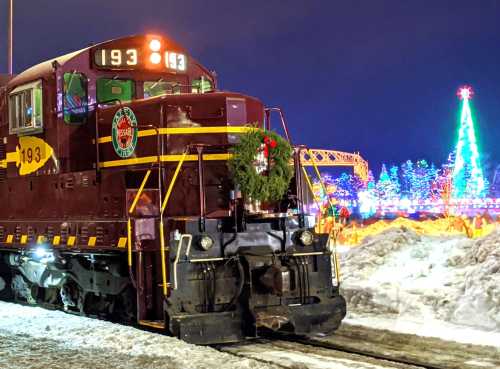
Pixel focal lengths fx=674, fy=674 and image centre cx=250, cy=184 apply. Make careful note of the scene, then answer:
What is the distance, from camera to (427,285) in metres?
10.6

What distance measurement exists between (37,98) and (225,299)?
4.32 m

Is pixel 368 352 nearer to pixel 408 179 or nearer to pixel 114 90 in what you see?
pixel 114 90

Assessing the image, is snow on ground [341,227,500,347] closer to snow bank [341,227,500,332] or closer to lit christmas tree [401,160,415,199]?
snow bank [341,227,500,332]

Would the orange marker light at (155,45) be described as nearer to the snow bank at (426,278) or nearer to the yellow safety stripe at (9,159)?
the yellow safety stripe at (9,159)

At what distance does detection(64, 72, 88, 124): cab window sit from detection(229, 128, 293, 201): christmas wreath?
100.0 inches

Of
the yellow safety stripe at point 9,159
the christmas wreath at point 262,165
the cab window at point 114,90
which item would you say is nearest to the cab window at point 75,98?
the cab window at point 114,90

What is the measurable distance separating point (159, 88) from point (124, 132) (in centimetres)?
132

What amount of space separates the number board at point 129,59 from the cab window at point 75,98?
0.35 m

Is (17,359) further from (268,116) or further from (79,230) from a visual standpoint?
(268,116)

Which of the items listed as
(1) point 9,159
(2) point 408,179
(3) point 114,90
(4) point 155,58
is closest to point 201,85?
(4) point 155,58

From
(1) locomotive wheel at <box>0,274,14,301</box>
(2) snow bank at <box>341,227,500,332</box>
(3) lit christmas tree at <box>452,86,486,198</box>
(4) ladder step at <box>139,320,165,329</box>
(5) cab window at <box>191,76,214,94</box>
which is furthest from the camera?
(3) lit christmas tree at <box>452,86,486,198</box>

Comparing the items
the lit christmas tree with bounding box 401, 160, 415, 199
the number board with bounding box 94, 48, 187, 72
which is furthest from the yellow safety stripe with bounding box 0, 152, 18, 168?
the lit christmas tree with bounding box 401, 160, 415, 199

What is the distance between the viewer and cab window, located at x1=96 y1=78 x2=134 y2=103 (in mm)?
9570

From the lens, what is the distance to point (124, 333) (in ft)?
25.2
